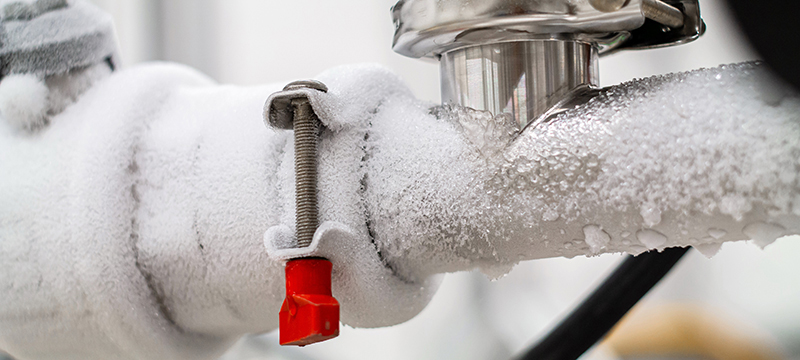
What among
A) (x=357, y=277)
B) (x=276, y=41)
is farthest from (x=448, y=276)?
(x=357, y=277)

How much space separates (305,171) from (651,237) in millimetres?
149

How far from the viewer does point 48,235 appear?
1.01 ft

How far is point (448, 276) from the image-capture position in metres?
0.90

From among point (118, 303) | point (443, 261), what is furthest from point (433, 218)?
point (118, 303)

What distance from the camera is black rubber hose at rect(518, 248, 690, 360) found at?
1.30 ft

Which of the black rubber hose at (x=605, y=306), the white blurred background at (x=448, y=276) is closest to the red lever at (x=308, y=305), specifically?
the black rubber hose at (x=605, y=306)

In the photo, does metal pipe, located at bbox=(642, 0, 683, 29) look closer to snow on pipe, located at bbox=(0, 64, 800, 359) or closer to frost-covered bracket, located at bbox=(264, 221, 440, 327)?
snow on pipe, located at bbox=(0, 64, 800, 359)

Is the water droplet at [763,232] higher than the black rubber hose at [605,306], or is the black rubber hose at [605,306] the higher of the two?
the water droplet at [763,232]

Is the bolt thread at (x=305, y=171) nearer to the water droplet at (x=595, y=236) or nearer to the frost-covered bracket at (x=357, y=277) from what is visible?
the frost-covered bracket at (x=357, y=277)

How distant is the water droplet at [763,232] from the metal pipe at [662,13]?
0.32ft

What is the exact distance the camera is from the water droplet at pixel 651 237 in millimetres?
238

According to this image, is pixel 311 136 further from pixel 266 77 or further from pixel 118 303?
pixel 266 77

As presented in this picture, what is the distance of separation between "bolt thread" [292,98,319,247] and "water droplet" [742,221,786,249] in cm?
17

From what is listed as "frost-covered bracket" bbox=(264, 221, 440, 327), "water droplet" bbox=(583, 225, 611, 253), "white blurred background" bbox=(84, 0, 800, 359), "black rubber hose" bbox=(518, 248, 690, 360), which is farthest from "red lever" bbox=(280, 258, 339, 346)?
"white blurred background" bbox=(84, 0, 800, 359)
